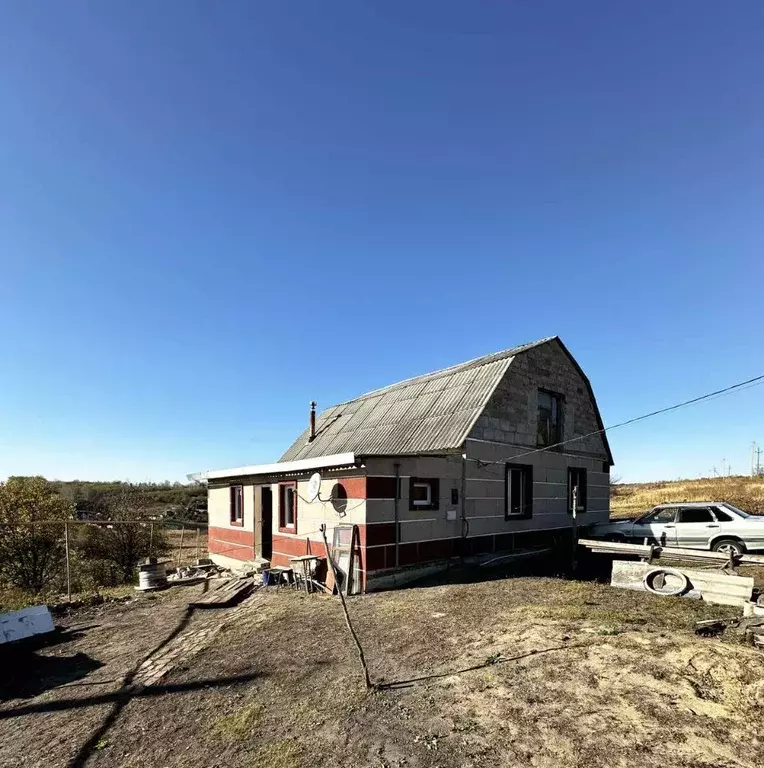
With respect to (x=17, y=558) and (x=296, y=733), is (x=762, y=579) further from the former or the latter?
(x=17, y=558)

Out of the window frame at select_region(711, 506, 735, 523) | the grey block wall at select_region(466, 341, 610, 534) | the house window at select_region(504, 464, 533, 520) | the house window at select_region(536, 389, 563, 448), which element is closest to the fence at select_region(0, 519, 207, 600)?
the grey block wall at select_region(466, 341, 610, 534)

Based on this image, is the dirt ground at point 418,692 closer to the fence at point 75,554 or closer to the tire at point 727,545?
the tire at point 727,545

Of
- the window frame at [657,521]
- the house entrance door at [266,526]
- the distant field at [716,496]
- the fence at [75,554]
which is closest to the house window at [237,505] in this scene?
the house entrance door at [266,526]

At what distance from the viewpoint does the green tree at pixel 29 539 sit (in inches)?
794

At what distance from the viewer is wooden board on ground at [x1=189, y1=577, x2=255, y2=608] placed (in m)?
11.8

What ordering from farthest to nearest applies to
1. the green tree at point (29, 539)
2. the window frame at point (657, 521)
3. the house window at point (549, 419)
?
the green tree at point (29, 539) → the house window at point (549, 419) → the window frame at point (657, 521)

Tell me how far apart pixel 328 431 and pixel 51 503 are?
38.7 ft

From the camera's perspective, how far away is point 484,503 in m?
13.9

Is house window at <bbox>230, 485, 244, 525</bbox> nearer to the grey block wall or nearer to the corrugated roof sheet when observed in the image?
the corrugated roof sheet

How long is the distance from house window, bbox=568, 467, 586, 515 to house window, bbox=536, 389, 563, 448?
143cm

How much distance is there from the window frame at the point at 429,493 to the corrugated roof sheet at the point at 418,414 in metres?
0.82

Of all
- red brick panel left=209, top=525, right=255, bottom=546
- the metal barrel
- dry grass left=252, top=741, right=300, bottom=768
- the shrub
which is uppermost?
dry grass left=252, top=741, right=300, bottom=768

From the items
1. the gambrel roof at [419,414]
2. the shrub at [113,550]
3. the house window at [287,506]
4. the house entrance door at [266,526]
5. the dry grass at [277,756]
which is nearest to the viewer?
the dry grass at [277,756]

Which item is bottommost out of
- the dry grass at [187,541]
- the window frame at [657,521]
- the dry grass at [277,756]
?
the dry grass at [187,541]
